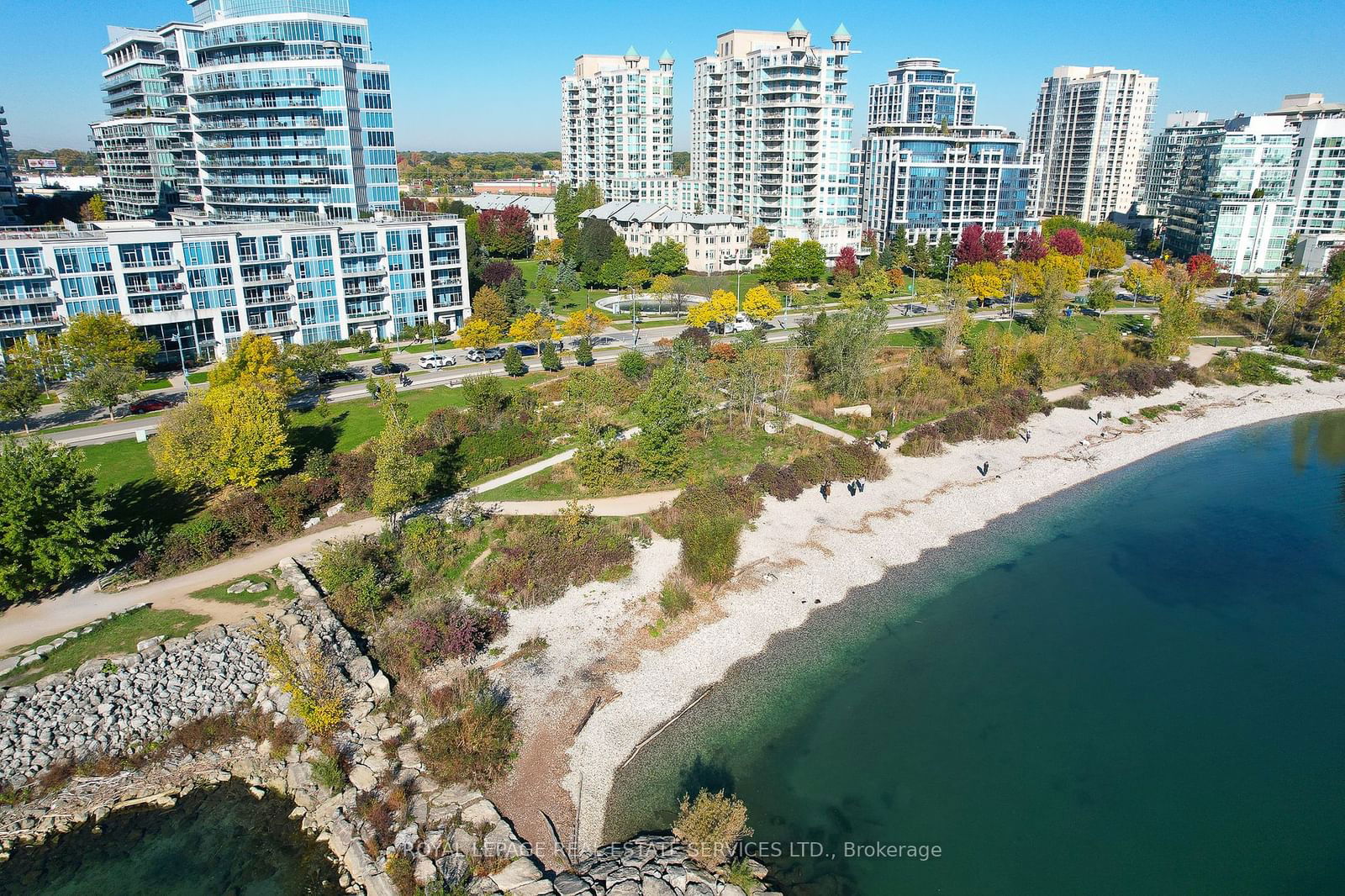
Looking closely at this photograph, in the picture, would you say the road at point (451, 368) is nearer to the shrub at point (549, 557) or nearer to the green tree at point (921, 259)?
the green tree at point (921, 259)

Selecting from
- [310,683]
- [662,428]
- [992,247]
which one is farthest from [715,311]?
[310,683]

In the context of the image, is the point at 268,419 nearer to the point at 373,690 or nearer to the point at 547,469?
the point at 547,469

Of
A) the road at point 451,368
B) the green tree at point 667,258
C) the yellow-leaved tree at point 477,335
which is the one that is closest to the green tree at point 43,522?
the road at point 451,368

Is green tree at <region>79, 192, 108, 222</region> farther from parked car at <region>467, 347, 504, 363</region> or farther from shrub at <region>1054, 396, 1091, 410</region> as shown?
shrub at <region>1054, 396, 1091, 410</region>

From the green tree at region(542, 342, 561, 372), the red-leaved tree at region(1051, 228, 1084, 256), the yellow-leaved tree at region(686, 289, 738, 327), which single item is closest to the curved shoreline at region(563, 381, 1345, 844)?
the green tree at region(542, 342, 561, 372)

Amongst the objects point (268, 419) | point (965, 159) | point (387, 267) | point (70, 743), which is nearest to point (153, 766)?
point (70, 743)
